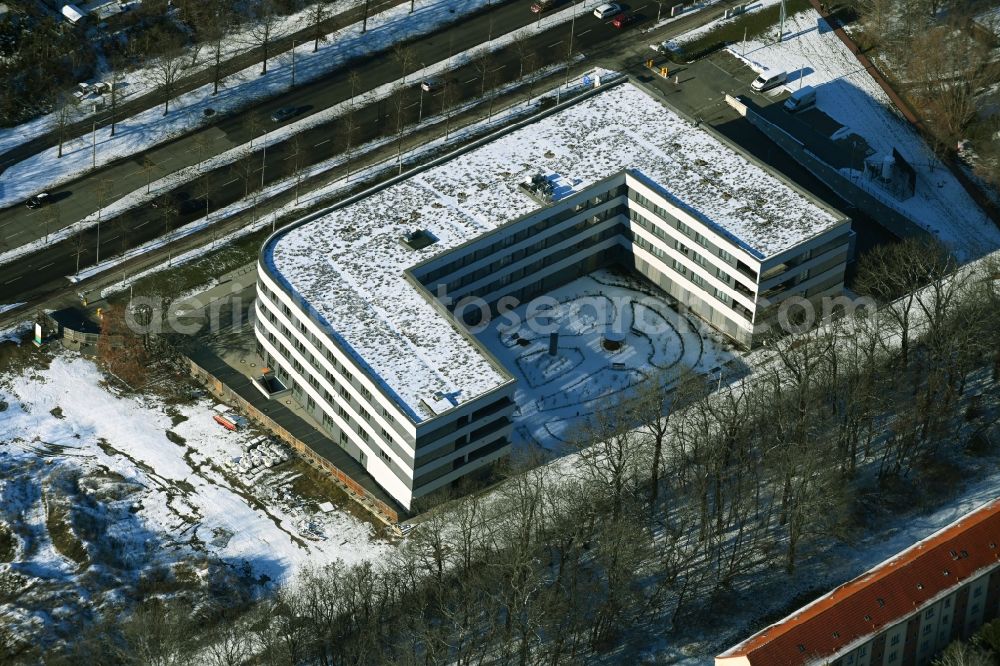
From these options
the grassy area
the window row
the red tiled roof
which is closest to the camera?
the red tiled roof

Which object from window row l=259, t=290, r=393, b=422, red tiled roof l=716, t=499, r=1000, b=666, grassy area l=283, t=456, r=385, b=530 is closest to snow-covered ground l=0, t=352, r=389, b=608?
grassy area l=283, t=456, r=385, b=530

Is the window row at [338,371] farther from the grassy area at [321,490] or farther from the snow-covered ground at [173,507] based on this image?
the snow-covered ground at [173,507]

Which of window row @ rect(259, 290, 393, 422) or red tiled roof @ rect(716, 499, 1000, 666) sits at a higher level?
window row @ rect(259, 290, 393, 422)

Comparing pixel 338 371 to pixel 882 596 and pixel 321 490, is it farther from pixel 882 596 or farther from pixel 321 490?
pixel 882 596

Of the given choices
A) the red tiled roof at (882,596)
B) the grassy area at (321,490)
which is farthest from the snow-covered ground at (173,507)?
the red tiled roof at (882,596)

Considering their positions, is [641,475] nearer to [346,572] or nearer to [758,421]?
[758,421]

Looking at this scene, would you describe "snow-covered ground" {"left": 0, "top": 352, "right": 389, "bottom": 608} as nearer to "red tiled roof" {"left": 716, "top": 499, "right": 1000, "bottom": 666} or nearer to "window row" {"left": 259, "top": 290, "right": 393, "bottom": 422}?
"window row" {"left": 259, "top": 290, "right": 393, "bottom": 422}

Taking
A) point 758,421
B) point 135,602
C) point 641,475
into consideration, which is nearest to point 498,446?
point 641,475
